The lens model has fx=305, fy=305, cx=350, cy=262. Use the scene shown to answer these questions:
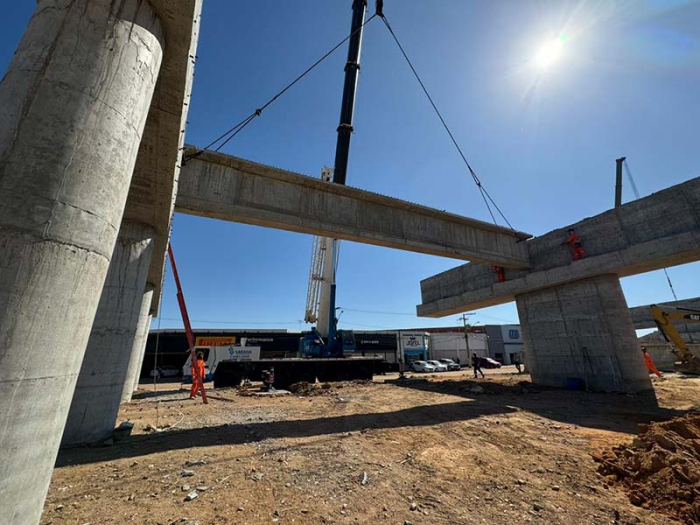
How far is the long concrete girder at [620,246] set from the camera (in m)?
10.6

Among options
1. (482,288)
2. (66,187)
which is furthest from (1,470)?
(482,288)

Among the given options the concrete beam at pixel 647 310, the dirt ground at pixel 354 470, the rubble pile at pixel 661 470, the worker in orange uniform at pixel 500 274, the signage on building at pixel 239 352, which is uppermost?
the concrete beam at pixel 647 310

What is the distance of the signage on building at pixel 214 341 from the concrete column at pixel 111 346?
28.5 m

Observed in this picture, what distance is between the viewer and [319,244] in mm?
27359

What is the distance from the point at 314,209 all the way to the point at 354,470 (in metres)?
6.99

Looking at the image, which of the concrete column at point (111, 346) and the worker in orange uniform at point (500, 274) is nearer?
the concrete column at point (111, 346)

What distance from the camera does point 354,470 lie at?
Answer: 15.6 feet

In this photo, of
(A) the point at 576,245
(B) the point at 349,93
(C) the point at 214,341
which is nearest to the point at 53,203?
(B) the point at 349,93

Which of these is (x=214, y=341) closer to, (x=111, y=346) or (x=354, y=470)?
(x=111, y=346)

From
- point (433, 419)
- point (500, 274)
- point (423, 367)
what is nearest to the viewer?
point (433, 419)

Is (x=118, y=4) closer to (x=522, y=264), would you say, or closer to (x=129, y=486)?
(x=129, y=486)

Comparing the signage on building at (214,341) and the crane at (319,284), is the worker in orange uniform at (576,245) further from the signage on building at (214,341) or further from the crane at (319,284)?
the signage on building at (214,341)

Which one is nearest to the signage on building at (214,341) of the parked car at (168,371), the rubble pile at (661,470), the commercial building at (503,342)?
the parked car at (168,371)

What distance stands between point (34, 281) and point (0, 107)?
4.54ft
